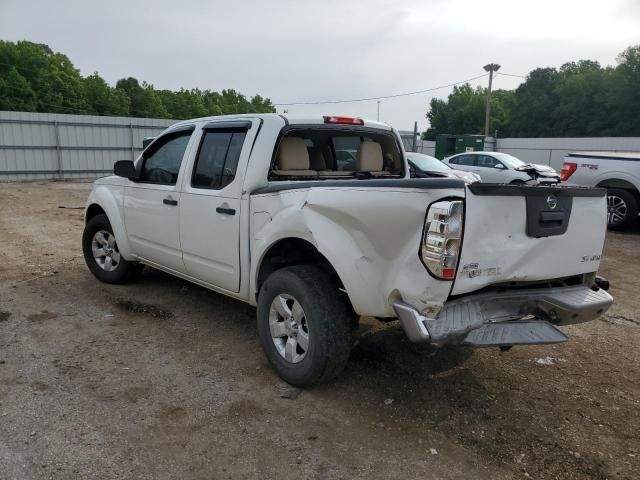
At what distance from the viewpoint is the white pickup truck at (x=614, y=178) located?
10.2 m

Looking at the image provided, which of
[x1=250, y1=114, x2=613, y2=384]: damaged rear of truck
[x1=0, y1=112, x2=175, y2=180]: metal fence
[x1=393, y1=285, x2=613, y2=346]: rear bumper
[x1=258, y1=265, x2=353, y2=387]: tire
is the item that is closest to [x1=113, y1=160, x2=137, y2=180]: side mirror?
[x1=250, y1=114, x2=613, y2=384]: damaged rear of truck

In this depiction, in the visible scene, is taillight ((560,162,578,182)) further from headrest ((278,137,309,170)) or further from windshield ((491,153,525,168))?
headrest ((278,137,309,170))

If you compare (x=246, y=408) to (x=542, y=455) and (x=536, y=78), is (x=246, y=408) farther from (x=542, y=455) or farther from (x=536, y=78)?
(x=536, y=78)

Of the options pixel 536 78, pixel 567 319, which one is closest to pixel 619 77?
pixel 536 78

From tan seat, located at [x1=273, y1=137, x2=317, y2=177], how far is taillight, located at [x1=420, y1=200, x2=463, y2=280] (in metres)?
1.65

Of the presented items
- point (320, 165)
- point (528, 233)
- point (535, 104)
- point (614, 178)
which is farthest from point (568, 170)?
point (535, 104)

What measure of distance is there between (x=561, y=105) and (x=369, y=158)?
60.1 metres

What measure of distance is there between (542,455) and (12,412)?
3135 millimetres

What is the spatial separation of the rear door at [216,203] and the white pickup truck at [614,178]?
8.60 meters

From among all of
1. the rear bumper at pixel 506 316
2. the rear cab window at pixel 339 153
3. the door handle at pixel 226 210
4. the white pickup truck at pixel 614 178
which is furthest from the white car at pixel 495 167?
the door handle at pixel 226 210

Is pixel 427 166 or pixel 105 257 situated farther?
pixel 427 166

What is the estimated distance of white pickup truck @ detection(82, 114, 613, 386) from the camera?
277 cm

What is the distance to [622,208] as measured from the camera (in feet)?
34.1

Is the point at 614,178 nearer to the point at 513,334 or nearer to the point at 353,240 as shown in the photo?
the point at 513,334
